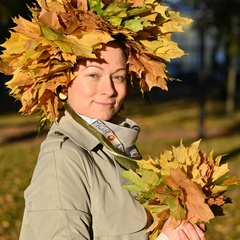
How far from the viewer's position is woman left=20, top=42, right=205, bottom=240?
7.89 ft

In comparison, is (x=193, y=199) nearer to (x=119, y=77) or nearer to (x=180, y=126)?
(x=119, y=77)

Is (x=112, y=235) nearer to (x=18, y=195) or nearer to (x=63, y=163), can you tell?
(x=63, y=163)

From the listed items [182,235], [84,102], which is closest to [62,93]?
[84,102]

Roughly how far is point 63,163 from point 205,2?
1603cm

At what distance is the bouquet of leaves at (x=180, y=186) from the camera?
2.45 metres

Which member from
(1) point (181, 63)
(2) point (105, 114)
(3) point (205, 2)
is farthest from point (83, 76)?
(1) point (181, 63)

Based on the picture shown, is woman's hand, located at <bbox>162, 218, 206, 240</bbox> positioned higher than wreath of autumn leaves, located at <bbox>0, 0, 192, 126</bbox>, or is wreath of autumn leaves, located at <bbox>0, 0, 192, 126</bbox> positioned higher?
wreath of autumn leaves, located at <bbox>0, 0, 192, 126</bbox>

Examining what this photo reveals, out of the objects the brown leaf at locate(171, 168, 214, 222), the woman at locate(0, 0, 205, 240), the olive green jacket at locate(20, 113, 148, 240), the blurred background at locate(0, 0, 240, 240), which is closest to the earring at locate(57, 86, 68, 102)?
the woman at locate(0, 0, 205, 240)

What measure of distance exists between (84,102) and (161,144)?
13236 millimetres

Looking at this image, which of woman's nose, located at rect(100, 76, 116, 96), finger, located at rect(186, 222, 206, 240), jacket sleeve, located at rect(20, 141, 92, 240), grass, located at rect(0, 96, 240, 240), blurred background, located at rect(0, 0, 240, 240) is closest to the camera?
jacket sleeve, located at rect(20, 141, 92, 240)

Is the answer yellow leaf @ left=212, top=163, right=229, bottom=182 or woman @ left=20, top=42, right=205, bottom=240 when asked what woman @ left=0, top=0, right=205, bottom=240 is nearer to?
woman @ left=20, top=42, right=205, bottom=240

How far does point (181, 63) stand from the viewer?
5866 centimetres

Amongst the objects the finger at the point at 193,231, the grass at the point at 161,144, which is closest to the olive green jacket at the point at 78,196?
the finger at the point at 193,231

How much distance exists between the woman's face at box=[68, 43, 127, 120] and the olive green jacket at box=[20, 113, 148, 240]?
4.1 inches
